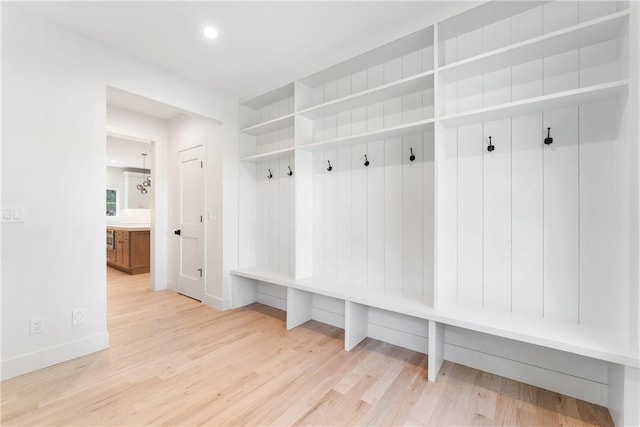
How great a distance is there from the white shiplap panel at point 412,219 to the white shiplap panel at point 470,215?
0.30 m

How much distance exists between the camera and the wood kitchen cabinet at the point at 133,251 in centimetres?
533

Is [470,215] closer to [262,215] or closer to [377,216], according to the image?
[377,216]

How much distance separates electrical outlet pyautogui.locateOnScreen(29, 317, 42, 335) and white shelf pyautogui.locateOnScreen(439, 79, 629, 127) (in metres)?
3.23

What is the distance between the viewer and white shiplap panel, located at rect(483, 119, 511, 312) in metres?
2.00

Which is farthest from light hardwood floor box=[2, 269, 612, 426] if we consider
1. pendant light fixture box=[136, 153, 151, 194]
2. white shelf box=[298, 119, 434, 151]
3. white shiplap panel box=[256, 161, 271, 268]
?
pendant light fixture box=[136, 153, 151, 194]

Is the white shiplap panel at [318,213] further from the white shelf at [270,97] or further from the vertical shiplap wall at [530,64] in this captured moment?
the vertical shiplap wall at [530,64]

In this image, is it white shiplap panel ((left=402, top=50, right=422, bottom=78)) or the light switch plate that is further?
white shiplap panel ((left=402, top=50, right=422, bottom=78))

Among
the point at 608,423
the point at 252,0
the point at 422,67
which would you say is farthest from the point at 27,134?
the point at 608,423

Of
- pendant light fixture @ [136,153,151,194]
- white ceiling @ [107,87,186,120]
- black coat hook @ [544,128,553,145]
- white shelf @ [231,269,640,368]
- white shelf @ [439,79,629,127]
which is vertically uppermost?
white ceiling @ [107,87,186,120]

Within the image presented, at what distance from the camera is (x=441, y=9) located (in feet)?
6.59

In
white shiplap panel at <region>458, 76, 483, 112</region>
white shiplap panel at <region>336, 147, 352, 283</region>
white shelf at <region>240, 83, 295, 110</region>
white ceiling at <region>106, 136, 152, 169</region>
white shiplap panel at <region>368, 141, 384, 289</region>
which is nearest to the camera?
white shiplap panel at <region>458, 76, 483, 112</region>

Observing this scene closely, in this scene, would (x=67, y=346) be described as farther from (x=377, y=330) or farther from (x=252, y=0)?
(x=252, y=0)

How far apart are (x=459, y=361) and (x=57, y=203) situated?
A: 3.27 m

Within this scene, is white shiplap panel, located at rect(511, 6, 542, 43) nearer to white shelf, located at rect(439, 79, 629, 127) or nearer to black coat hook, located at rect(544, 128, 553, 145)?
white shelf, located at rect(439, 79, 629, 127)
